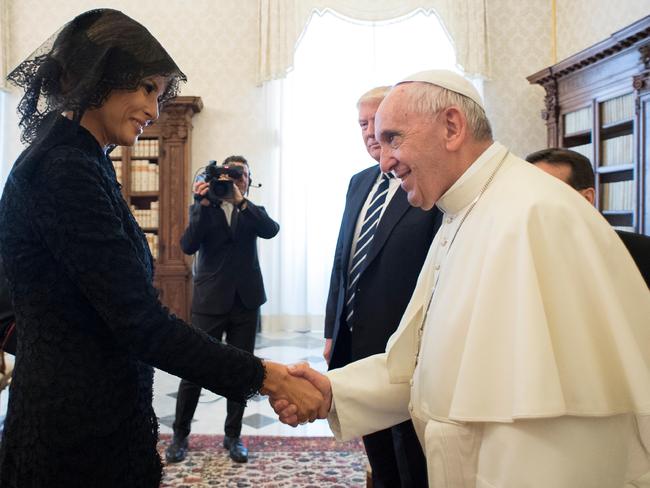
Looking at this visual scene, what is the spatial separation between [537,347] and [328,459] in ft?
7.55

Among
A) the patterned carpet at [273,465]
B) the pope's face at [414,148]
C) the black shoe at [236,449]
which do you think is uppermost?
the pope's face at [414,148]

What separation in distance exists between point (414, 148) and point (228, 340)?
2.07m

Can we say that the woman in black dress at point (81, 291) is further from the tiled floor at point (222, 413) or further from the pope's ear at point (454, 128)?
the tiled floor at point (222, 413)

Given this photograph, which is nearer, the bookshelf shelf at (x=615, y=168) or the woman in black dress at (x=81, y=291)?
the woman in black dress at (x=81, y=291)

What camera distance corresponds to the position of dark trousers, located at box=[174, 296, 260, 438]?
118 inches

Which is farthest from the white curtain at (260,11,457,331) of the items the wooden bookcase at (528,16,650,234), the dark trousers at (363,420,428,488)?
the dark trousers at (363,420,428,488)

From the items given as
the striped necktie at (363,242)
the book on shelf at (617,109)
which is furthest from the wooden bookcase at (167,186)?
the striped necktie at (363,242)

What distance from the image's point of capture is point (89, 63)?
3.66ft

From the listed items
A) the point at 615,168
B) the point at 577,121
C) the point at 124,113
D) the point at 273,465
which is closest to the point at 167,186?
the point at 273,465

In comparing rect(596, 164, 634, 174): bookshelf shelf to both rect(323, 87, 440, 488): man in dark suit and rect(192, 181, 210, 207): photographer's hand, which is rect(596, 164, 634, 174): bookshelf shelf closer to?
rect(323, 87, 440, 488): man in dark suit

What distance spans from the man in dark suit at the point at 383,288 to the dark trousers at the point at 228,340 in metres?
0.93

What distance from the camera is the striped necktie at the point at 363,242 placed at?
89.4 inches

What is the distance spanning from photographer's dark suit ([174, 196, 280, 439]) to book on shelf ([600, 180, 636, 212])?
11.6 ft

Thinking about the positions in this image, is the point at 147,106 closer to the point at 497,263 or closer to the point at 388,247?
the point at 497,263
